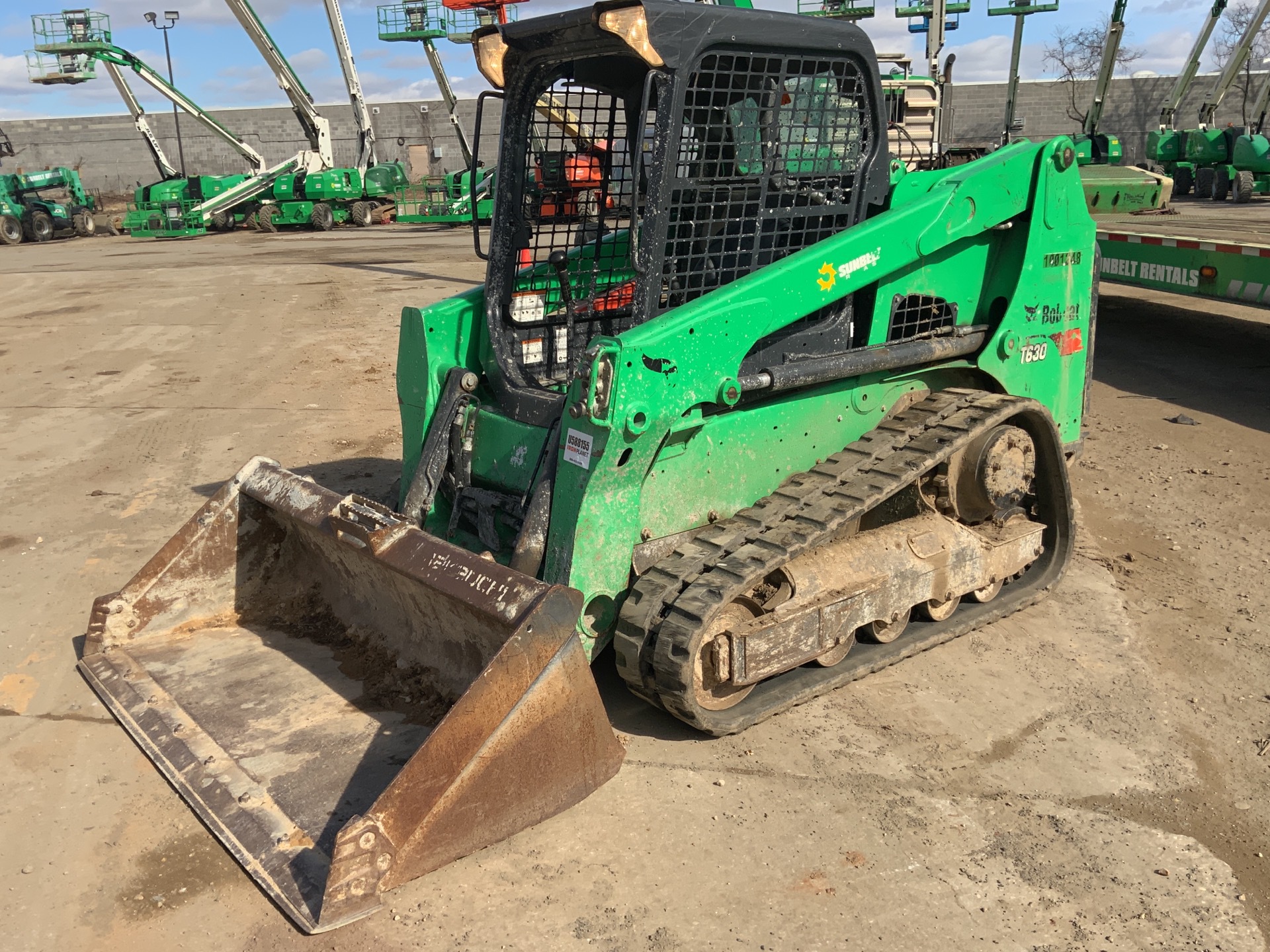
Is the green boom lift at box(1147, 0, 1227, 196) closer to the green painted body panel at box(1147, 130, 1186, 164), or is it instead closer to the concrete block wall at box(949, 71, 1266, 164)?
the green painted body panel at box(1147, 130, 1186, 164)

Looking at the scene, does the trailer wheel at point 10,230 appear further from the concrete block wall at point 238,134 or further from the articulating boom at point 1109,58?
the articulating boom at point 1109,58

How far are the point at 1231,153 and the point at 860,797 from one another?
2941cm

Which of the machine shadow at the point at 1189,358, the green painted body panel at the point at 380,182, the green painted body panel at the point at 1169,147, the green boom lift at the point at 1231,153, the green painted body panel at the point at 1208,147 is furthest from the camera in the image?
the green painted body panel at the point at 380,182

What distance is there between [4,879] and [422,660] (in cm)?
141

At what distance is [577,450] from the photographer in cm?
347

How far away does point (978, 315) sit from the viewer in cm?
478

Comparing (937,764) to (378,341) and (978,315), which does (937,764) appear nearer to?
(978,315)

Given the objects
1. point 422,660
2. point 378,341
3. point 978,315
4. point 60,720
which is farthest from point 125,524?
point 378,341

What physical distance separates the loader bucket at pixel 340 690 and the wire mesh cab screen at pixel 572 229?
108cm

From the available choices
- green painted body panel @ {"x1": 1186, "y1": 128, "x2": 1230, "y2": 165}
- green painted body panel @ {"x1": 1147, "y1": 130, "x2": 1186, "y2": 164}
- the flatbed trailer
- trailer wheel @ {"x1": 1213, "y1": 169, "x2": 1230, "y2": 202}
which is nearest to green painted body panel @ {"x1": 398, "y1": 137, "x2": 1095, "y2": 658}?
the flatbed trailer

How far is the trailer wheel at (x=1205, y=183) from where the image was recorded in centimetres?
2728

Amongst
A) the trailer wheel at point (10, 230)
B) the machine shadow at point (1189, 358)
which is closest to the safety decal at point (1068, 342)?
the machine shadow at point (1189, 358)

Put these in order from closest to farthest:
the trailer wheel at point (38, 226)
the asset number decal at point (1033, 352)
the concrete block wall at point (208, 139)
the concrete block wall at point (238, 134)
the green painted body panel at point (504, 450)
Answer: the green painted body panel at point (504, 450) → the asset number decal at point (1033, 352) → the trailer wheel at point (38, 226) → the concrete block wall at point (238, 134) → the concrete block wall at point (208, 139)

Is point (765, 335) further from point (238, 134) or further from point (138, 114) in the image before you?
point (238, 134)
